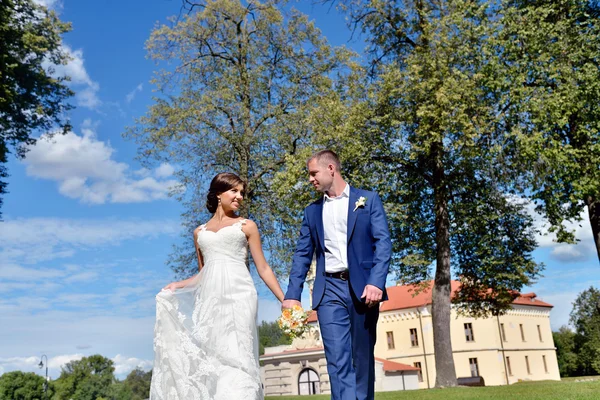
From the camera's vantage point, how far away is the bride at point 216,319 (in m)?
6.00

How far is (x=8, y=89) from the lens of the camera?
1086 inches

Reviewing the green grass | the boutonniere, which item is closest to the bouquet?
the boutonniere

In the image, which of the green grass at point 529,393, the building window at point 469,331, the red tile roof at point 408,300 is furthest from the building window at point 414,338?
the green grass at point 529,393

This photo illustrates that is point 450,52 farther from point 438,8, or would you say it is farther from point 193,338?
point 193,338

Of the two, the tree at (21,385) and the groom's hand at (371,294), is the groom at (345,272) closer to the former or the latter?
the groom's hand at (371,294)

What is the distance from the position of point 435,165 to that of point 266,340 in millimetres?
82533

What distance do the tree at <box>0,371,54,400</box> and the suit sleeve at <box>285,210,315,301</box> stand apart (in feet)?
442

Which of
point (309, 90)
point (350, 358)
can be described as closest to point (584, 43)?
point (309, 90)

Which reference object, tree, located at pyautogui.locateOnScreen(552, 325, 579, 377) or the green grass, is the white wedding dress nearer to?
the green grass

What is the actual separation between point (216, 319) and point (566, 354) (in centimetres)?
9472

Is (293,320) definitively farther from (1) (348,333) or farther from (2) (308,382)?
(2) (308,382)

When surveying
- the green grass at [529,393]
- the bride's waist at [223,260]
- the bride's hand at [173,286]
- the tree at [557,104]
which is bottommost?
the green grass at [529,393]

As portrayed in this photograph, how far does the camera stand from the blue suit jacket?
5840 mm

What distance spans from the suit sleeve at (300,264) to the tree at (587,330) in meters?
83.6
